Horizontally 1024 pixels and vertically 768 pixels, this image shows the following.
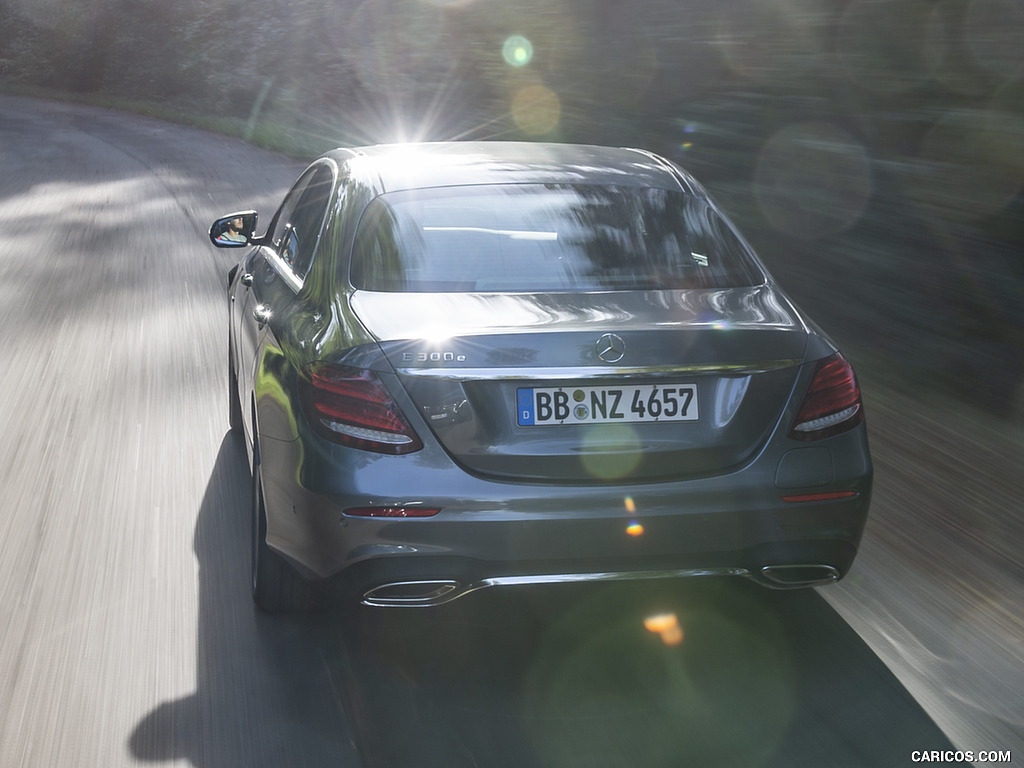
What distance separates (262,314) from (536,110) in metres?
12.8

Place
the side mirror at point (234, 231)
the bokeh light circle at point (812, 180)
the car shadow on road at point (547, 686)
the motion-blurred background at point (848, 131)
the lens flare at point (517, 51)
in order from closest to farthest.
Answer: the car shadow on road at point (547, 686) → the side mirror at point (234, 231) → the motion-blurred background at point (848, 131) → the bokeh light circle at point (812, 180) → the lens flare at point (517, 51)

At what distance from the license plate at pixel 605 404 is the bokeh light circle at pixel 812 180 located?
508 centimetres

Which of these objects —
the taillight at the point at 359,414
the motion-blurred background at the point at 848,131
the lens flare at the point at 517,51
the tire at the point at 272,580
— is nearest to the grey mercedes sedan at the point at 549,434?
the taillight at the point at 359,414

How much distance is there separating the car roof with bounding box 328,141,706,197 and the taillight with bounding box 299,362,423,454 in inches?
39.2

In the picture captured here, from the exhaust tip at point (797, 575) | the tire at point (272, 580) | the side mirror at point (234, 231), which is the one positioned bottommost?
the tire at point (272, 580)

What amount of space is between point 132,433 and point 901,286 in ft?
15.3

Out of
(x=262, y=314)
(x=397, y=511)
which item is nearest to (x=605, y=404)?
(x=397, y=511)

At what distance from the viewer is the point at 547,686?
3314mm

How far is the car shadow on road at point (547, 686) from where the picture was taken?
118 inches

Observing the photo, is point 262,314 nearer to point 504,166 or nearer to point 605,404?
point 504,166

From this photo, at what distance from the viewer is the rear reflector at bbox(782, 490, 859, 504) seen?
3213 millimetres

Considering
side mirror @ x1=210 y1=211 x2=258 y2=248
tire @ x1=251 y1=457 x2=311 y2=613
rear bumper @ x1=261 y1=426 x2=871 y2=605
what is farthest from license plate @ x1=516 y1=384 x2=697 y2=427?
side mirror @ x1=210 y1=211 x2=258 y2=248

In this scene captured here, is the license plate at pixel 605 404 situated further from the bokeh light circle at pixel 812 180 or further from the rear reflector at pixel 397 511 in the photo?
the bokeh light circle at pixel 812 180

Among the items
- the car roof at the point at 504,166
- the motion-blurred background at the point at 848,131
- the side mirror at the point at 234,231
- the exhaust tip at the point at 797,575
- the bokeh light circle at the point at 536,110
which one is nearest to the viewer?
the exhaust tip at the point at 797,575
